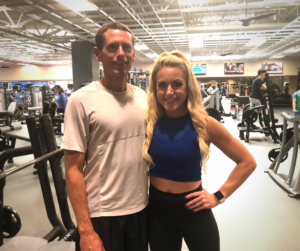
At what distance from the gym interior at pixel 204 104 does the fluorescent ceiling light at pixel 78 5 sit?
3cm

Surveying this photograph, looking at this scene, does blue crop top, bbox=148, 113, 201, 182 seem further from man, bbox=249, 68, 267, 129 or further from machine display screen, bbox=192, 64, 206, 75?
machine display screen, bbox=192, 64, 206, 75

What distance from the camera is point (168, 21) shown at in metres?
7.94

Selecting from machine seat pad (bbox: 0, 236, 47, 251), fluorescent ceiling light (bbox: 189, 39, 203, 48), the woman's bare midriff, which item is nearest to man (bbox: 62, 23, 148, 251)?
the woman's bare midriff

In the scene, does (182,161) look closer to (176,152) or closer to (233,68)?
(176,152)

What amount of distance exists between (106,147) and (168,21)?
7.72m

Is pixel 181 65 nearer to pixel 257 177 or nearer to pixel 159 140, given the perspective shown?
pixel 159 140

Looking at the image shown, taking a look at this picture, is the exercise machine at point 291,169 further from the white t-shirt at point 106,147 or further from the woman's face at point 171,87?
the white t-shirt at point 106,147

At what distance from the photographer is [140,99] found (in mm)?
1376

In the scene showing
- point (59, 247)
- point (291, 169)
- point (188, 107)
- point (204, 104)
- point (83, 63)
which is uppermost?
point (83, 63)

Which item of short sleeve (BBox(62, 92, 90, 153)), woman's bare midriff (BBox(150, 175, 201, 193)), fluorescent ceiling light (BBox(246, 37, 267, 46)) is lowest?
woman's bare midriff (BBox(150, 175, 201, 193))

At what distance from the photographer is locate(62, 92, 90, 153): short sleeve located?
112 centimetres

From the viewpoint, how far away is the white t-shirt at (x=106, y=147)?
1.14 m

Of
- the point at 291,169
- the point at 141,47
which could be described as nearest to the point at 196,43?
the point at 141,47

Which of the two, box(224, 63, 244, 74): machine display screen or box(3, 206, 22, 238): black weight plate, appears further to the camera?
box(224, 63, 244, 74): machine display screen
